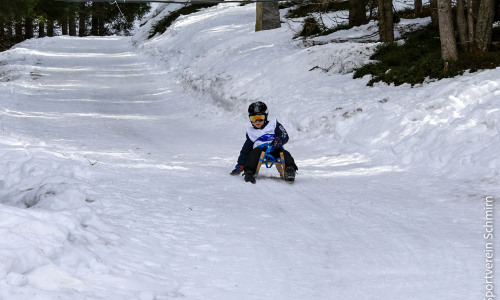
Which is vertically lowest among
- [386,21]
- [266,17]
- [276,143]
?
[276,143]

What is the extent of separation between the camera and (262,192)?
23.6 ft

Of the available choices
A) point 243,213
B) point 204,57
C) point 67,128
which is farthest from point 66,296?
point 204,57

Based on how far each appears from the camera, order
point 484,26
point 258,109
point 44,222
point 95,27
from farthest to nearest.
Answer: point 95,27 → point 484,26 → point 258,109 → point 44,222

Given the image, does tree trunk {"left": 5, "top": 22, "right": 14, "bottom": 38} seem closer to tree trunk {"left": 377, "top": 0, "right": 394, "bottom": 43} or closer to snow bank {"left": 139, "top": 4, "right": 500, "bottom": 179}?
snow bank {"left": 139, "top": 4, "right": 500, "bottom": 179}

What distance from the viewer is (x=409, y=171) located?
26.5 ft

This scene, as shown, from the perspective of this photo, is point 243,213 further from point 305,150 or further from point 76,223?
point 305,150

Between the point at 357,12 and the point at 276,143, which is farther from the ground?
the point at 357,12

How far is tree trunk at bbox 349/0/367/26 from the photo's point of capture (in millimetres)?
18284

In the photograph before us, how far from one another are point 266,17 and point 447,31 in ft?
35.0

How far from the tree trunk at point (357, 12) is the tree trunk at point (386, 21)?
10.4 feet

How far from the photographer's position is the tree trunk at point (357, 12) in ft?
60.0

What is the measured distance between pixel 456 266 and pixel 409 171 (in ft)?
12.2

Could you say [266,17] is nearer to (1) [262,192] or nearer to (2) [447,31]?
(2) [447,31]

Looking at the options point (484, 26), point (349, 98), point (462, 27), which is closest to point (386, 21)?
point (462, 27)
